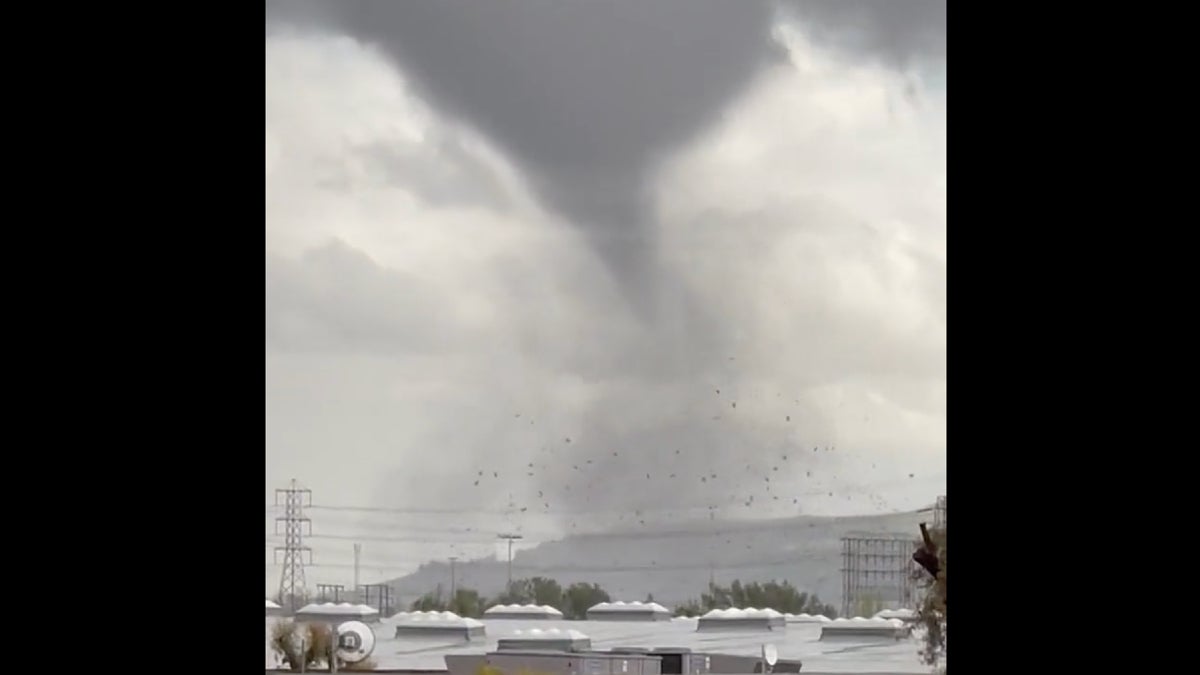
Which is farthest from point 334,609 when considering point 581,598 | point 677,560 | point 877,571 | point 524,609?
point 877,571

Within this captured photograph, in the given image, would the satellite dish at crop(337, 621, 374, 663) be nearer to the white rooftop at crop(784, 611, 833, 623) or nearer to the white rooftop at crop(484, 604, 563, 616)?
the white rooftop at crop(484, 604, 563, 616)

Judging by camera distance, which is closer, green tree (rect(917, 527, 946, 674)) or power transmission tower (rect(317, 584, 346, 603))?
green tree (rect(917, 527, 946, 674))

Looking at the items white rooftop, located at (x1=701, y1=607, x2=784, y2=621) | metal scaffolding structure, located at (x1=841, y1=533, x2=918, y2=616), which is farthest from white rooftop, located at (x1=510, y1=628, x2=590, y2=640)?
metal scaffolding structure, located at (x1=841, y1=533, x2=918, y2=616)

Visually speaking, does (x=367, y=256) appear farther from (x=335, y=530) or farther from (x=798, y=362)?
(x=798, y=362)

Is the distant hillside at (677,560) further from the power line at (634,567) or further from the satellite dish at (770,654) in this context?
the satellite dish at (770,654)
